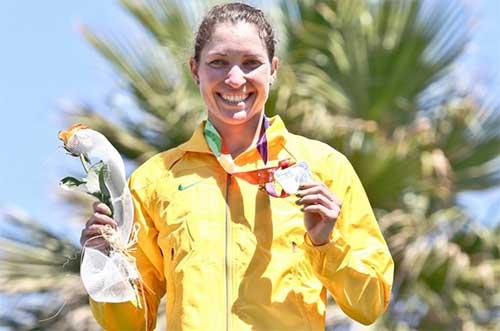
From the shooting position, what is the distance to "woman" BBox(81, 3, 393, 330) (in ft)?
14.7

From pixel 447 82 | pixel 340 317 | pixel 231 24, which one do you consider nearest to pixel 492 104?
pixel 447 82

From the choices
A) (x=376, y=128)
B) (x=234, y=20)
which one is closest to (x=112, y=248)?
(x=234, y=20)

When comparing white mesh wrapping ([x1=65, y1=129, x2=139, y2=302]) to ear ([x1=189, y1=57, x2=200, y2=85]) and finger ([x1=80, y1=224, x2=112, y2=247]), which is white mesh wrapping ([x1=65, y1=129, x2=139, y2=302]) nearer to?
finger ([x1=80, y1=224, x2=112, y2=247])

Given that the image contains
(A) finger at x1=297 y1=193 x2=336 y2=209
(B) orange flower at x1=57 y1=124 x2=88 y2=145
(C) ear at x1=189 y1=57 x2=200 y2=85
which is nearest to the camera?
(A) finger at x1=297 y1=193 x2=336 y2=209

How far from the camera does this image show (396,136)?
33.9 feet

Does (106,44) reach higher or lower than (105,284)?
higher

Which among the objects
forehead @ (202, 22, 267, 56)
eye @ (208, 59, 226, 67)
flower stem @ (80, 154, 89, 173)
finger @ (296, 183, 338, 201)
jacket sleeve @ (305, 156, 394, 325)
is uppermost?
forehead @ (202, 22, 267, 56)

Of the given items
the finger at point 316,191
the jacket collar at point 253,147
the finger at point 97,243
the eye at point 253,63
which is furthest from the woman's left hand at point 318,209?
the finger at point 97,243

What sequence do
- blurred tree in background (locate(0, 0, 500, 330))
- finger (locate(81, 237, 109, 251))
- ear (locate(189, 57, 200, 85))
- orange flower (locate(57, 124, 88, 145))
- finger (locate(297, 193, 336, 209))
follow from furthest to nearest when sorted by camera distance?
blurred tree in background (locate(0, 0, 500, 330))
ear (locate(189, 57, 200, 85))
orange flower (locate(57, 124, 88, 145))
finger (locate(81, 237, 109, 251))
finger (locate(297, 193, 336, 209))

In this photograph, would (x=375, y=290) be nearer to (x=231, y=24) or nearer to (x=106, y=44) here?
(x=231, y=24)

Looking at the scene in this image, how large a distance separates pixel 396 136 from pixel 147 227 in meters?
5.76

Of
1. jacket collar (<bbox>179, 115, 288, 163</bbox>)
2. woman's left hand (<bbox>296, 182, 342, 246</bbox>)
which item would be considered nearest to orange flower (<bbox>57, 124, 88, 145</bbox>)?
jacket collar (<bbox>179, 115, 288, 163</bbox>)

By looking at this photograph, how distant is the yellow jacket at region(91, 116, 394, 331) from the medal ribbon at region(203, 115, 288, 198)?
2cm

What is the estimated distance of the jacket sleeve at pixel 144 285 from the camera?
4621 mm
